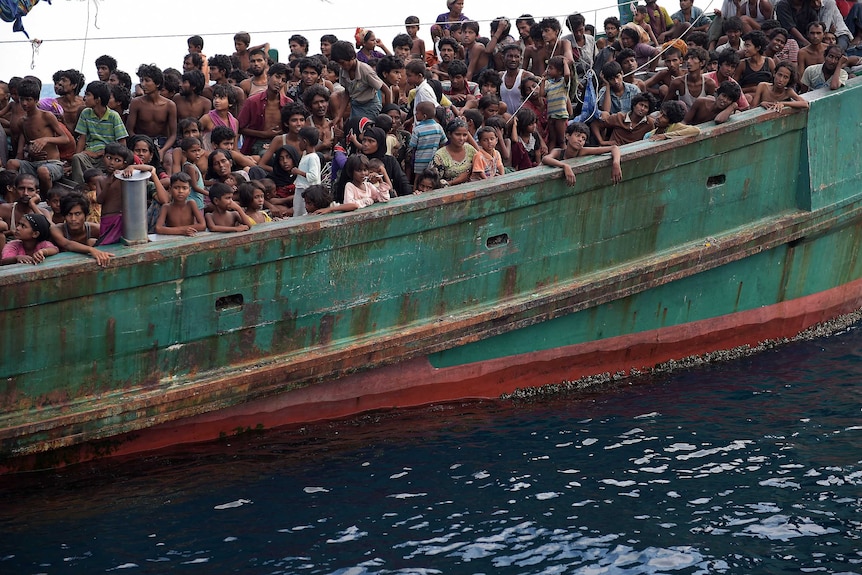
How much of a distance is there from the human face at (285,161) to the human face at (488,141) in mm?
1461

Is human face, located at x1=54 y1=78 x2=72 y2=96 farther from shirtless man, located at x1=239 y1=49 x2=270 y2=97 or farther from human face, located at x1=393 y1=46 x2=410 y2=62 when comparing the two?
human face, located at x1=393 y1=46 x2=410 y2=62

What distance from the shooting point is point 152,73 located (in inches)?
367

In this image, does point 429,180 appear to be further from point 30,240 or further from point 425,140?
point 30,240

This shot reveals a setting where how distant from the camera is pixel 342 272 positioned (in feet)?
24.9

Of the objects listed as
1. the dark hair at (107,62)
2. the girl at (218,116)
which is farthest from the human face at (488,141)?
the dark hair at (107,62)

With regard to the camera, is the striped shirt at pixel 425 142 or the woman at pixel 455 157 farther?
the striped shirt at pixel 425 142

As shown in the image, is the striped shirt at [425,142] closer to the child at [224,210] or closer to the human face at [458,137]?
the human face at [458,137]

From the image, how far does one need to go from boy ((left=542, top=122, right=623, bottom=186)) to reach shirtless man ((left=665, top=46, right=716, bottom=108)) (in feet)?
5.66

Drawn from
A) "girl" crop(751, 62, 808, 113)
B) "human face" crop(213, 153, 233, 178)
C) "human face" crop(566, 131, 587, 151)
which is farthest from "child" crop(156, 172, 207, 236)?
"girl" crop(751, 62, 808, 113)

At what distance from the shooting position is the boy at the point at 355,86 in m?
9.48

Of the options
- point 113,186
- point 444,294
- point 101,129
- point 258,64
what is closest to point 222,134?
point 101,129

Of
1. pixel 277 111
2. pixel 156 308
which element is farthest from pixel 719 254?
pixel 156 308

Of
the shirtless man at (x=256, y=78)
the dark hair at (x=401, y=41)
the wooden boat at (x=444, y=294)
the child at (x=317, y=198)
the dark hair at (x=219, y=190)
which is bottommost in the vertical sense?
the wooden boat at (x=444, y=294)

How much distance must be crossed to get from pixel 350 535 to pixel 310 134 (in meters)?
3.45
